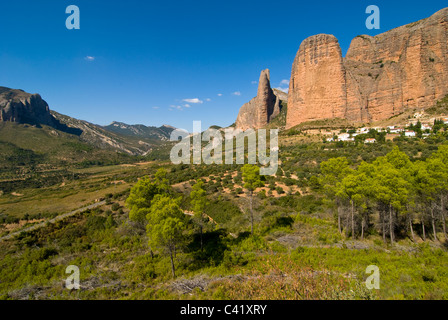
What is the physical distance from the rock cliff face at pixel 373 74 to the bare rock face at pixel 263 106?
93.6 ft

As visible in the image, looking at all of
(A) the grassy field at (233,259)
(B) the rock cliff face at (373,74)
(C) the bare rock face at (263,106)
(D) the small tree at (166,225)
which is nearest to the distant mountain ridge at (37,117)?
(C) the bare rock face at (263,106)

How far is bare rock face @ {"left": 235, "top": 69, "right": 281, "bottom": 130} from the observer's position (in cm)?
11331

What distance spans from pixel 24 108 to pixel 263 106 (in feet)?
612

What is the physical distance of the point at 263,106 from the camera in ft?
373

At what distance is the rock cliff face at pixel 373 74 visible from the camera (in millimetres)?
59688

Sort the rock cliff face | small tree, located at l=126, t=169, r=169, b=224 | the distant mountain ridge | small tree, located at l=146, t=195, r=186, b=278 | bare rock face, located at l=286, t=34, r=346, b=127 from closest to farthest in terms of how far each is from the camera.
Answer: small tree, located at l=146, t=195, r=186, b=278 → small tree, located at l=126, t=169, r=169, b=224 → the rock cliff face → bare rock face, located at l=286, t=34, r=346, b=127 → the distant mountain ridge

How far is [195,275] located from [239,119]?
133 meters

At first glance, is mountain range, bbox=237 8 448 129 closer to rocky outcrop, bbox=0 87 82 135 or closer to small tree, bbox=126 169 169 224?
small tree, bbox=126 169 169 224

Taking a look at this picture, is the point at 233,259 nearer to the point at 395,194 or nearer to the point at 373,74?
the point at 395,194

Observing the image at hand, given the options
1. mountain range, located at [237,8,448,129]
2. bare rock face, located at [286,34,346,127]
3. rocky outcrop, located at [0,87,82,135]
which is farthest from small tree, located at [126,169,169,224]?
rocky outcrop, located at [0,87,82,135]

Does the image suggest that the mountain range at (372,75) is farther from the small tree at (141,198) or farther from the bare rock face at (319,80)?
the small tree at (141,198)

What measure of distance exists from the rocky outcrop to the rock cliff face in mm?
189020
